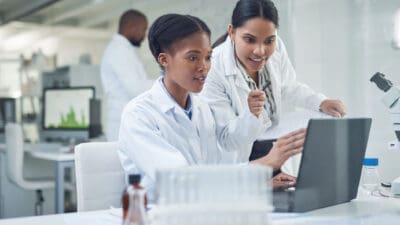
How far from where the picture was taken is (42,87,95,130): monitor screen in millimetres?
3961

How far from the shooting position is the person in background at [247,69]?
4.67ft

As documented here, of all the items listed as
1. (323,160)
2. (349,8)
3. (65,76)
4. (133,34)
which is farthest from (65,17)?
(323,160)

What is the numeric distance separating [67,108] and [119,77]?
6.11 feet

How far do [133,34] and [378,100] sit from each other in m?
1.30

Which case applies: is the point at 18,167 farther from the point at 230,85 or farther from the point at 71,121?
the point at 230,85

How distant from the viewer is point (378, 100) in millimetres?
1597

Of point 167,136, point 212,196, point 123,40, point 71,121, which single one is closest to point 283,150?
point 167,136

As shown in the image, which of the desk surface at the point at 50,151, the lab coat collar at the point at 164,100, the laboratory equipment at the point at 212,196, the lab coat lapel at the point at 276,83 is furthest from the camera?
the desk surface at the point at 50,151

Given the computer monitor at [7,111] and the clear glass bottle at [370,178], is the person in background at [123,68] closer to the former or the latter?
the clear glass bottle at [370,178]

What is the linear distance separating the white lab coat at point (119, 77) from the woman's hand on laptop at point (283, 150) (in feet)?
2.95

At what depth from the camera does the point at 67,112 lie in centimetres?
405

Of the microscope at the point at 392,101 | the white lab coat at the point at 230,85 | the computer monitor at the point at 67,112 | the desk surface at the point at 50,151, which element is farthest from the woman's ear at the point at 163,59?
the computer monitor at the point at 67,112

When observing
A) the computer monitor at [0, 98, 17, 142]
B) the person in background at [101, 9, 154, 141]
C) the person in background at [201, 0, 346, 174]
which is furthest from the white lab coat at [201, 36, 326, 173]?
the computer monitor at [0, 98, 17, 142]

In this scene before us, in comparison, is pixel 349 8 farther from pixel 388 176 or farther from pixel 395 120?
pixel 388 176
